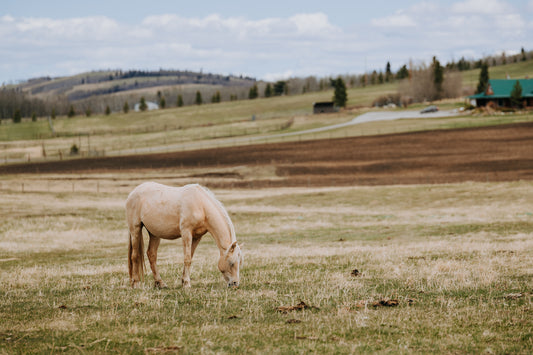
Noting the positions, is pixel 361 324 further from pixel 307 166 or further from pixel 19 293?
pixel 307 166

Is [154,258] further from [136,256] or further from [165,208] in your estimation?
[165,208]

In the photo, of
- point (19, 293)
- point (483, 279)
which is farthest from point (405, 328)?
point (19, 293)

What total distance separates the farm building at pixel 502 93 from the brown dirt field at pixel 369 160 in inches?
1371

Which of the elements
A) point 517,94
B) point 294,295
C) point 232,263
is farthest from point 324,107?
point 294,295

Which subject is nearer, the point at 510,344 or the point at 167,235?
the point at 510,344

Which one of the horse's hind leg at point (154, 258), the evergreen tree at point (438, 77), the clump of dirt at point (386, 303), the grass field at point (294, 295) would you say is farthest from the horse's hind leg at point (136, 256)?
the evergreen tree at point (438, 77)

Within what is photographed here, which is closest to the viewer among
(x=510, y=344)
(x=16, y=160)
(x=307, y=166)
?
(x=510, y=344)

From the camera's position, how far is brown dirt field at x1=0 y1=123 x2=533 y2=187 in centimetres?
5697

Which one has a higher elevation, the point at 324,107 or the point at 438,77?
the point at 438,77

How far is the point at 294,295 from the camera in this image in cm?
1024

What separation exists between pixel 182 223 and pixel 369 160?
5912cm

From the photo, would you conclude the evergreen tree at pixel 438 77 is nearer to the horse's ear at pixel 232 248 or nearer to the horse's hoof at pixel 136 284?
the horse's ear at pixel 232 248

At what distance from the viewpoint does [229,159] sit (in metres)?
76.2

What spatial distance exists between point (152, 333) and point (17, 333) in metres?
1.95
